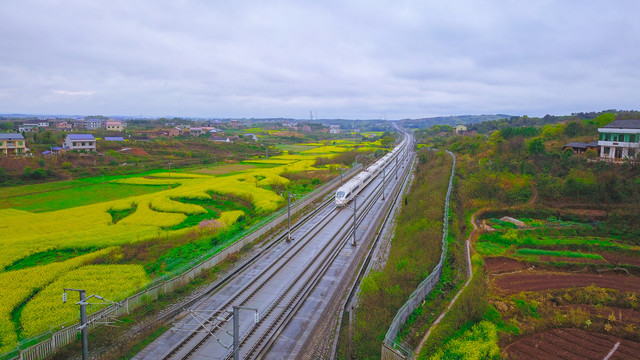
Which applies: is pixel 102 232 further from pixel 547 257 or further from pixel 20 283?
pixel 547 257

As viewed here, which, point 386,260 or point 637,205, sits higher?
point 637,205

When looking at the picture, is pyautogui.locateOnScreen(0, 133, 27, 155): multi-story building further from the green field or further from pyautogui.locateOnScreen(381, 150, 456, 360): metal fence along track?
pyautogui.locateOnScreen(381, 150, 456, 360): metal fence along track

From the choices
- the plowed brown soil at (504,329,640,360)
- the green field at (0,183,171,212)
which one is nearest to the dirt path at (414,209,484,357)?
the plowed brown soil at (504,329,640,360)

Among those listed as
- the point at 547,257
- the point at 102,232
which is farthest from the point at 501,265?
the point at 102,232

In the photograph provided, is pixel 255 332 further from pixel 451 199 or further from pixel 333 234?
pixel 451 199

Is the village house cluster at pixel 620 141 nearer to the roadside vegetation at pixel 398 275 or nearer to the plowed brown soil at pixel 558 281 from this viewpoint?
the roadside vegetation at pixel 398 275

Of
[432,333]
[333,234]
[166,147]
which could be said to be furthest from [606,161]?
[166,147]
